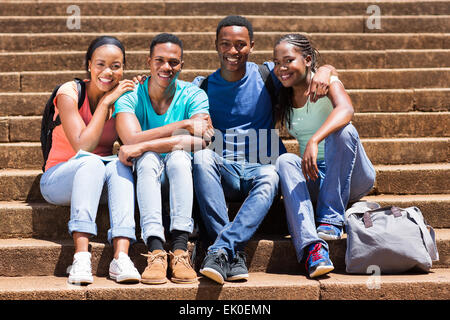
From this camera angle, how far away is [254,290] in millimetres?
2750

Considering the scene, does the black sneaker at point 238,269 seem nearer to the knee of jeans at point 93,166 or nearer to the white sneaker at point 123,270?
the white sneaker at point 123,270

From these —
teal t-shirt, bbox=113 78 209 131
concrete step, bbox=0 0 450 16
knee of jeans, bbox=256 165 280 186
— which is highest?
concrete step, bbox=0 0 450 16

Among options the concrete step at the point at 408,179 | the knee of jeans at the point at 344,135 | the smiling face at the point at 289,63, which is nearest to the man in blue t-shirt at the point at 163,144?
the smiling face at the point at 289,63

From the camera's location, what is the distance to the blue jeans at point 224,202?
2822 mm

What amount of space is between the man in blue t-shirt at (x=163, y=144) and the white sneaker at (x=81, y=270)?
286mm

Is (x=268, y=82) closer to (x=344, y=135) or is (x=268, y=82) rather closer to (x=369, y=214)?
(x=344, y=135)

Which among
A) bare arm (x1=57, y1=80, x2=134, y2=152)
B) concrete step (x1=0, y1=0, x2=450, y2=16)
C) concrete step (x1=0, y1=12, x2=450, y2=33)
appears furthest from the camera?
concrete step (x1=0, y1=0, x2=450, y2=16)

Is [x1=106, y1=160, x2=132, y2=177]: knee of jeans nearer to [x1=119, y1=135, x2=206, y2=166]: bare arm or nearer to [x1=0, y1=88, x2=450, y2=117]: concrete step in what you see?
[x1=119, y1=135, x2=206, y2=166]: bare arm

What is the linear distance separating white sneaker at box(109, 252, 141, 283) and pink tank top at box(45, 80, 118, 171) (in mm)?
768

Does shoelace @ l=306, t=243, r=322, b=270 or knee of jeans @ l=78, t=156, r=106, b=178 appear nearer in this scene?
shoelace @ l=306, t=243, r=322, b=270

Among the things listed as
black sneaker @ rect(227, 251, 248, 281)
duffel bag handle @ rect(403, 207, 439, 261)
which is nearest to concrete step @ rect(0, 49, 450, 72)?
duffel bag handle @ rect(403, 207, 439, 261)

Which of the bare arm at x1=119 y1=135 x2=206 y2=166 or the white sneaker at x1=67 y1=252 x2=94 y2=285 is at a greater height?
the bare arm at x1=119 y1=135 x2=206 y2=166

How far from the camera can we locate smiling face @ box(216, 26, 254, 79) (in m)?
3.28

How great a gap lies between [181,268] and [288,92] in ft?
4.18
